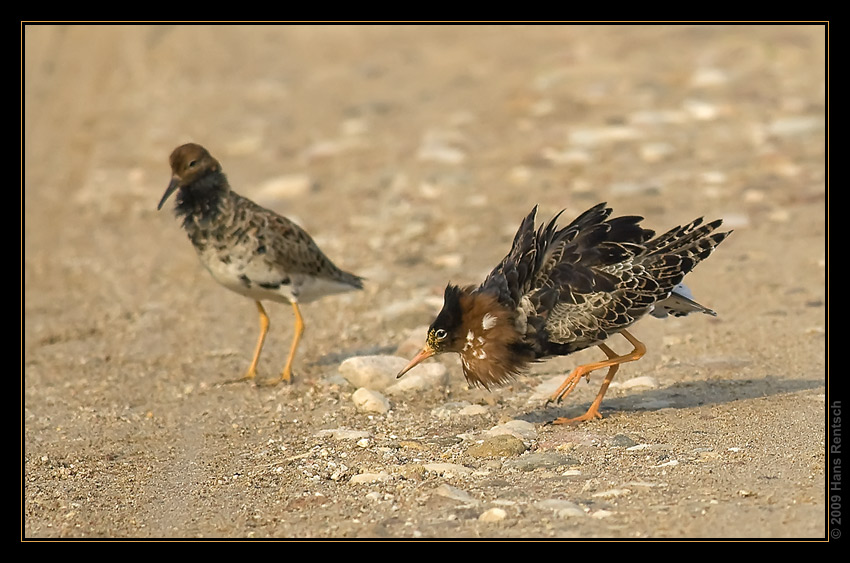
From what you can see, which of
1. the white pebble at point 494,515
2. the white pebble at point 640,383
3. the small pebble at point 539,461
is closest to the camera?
the white pebble at point 494,515

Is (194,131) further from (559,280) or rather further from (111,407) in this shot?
(559,280)

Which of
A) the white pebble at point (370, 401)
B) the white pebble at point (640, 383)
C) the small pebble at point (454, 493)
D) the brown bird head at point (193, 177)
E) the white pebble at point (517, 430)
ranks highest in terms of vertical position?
the brown bird head at point (193, 177)

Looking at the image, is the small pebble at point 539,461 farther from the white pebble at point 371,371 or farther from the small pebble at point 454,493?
the white pebble at point 371,371

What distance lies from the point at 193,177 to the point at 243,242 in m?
0.78

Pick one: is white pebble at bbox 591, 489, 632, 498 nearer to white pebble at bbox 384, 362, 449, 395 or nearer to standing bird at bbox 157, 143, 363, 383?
white pebble at bbox 384, 362, 449, 395

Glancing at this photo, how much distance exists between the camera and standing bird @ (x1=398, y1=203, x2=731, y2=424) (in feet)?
27.0

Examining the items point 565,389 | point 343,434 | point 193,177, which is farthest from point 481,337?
point 193,177

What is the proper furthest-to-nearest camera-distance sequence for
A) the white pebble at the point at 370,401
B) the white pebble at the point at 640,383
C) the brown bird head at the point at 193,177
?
the brown bird head at the point at 193,177 < the white pebble at the point at 640,383 < the white pebble at the point at 370,401

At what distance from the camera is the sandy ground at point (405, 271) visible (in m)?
6.91

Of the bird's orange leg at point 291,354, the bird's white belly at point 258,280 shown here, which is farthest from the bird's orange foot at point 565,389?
the bird's white belly at point 258,280

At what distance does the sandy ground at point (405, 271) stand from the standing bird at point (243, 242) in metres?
0.71

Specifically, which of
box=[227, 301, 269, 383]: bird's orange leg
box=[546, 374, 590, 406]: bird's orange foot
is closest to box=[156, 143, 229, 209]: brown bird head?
box=[227, 301, 269, 383]: bird's orange leg

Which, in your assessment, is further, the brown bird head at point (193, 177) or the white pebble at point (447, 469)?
the brown bird head at point (193, 177)

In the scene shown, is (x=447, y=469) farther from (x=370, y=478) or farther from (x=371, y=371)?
(x=371, y=371)
